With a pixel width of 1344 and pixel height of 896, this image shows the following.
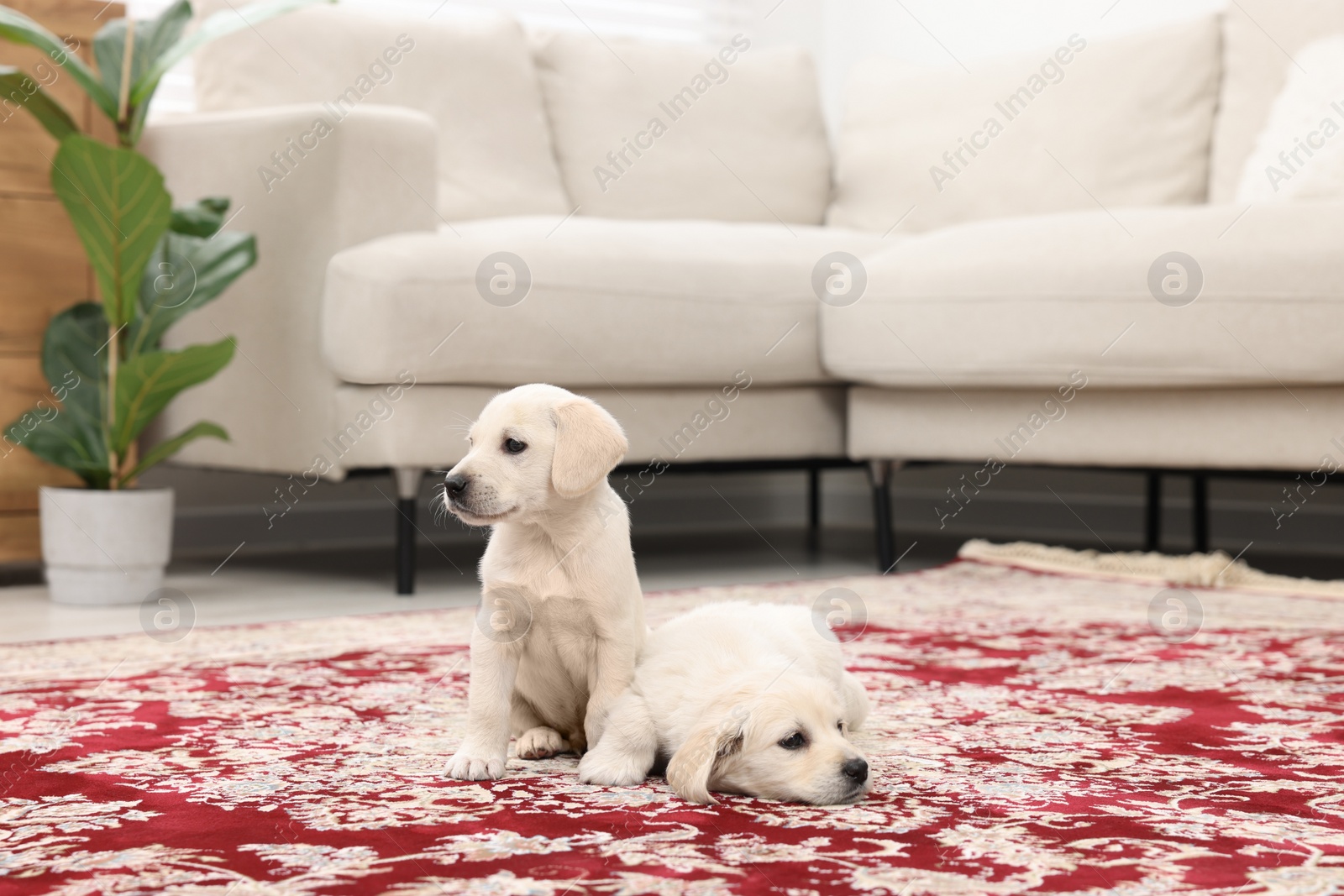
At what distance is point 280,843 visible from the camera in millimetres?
996

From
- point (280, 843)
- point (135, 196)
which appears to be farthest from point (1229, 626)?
point (135, 196)

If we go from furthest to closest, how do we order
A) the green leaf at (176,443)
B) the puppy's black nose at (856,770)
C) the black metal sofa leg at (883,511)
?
the black metal sofa leg at (883,511)
the green leaf at (176,443)
the puppy's black nose at (856,770)

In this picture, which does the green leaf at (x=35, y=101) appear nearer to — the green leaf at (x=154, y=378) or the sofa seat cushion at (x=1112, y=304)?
the green leaf at (x=154, y=378)

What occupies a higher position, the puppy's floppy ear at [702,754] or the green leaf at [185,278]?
the green leaf at [185,278]

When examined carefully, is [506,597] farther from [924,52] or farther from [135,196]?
[924,52]

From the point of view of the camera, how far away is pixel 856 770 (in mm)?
1113

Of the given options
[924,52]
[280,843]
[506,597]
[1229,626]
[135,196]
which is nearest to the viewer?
[280,843]

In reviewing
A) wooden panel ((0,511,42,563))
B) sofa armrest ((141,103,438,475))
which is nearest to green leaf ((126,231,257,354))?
sofa armrest ((141,103,438,475))

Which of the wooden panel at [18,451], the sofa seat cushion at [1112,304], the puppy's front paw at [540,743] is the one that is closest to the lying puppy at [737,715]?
the puppy's front paw at [540,743]

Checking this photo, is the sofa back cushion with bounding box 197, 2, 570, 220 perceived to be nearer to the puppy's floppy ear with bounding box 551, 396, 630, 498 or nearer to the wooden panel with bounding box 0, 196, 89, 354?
the wooden panel with bounding box 0, 196, 89, 354

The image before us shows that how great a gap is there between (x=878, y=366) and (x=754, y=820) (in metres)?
1.80

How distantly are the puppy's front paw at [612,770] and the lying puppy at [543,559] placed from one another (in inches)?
1.9

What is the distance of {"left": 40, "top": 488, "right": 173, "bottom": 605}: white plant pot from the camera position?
2457 millimetres

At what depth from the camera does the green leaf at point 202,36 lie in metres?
2.43
